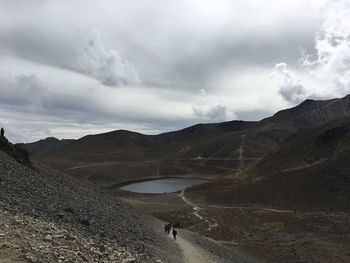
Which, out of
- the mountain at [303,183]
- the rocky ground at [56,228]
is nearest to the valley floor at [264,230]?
the mountain at [303,183]

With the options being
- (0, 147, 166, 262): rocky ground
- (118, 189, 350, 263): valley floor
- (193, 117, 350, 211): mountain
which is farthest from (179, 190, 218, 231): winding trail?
(0, 147, 166, 262): rocky ground

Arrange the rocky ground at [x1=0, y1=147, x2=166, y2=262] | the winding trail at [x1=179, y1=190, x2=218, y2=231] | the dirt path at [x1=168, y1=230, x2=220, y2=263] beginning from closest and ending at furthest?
the rocky ground at [x1=0, y1=147, x2=166, y2=262]
the dirt path at [x1=168, y1=230, x2=220, y2=263]
the winding trail at [x1=179, y1=190, x2=218, y2=231]

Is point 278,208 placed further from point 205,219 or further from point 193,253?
point 193,253

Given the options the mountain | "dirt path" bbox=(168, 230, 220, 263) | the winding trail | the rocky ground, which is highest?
the mountain

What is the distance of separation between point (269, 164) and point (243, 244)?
273 ft

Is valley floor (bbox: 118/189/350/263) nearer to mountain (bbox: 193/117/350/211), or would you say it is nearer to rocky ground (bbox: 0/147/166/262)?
mountain (bbox: 193/117/350/211)

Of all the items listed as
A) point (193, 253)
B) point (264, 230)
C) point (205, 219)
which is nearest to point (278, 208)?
point (205, 219)

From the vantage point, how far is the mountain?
296ft

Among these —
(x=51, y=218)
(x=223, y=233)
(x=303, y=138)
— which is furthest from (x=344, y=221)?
(x=303, y=138)

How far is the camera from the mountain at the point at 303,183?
9019cm

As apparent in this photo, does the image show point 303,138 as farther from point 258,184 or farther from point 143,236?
point 143,236

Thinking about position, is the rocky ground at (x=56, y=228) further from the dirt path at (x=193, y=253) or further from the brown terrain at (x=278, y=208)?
the brown terrain at (x=278, y=208)

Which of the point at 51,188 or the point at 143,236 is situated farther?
the point at 51,188

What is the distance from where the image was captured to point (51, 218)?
27531 millimetres
